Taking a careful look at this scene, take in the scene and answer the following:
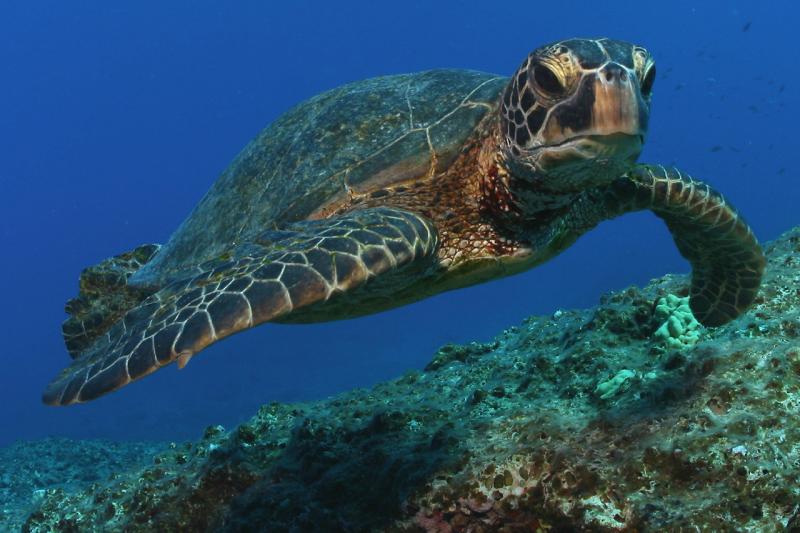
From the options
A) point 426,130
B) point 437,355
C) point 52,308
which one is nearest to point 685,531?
point 426,130

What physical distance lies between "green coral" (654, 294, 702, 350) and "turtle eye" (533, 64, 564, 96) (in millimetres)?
2044

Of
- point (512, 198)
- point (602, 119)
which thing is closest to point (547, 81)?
point (602, 119)

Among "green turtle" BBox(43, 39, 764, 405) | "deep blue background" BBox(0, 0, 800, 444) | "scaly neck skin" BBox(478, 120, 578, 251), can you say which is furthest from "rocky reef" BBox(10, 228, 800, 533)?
"deep blue background" BBox(0, 0, 800, 444)

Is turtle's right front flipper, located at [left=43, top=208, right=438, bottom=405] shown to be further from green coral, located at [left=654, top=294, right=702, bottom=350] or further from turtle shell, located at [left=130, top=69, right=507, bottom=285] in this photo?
green coral, located at [left=654, top=294, right=702, bottom=350]

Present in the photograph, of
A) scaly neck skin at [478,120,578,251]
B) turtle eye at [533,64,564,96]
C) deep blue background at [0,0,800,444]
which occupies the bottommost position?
scaly neck skin at [478,120,578,251]

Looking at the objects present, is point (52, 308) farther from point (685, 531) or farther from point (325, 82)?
point (685, 531)

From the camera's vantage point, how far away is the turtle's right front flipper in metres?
2.26

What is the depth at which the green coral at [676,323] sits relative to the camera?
12.6ft

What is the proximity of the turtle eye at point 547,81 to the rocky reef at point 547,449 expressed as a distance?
1.64 meters

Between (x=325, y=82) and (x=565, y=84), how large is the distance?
11389cm

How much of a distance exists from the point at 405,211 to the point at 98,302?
276cm

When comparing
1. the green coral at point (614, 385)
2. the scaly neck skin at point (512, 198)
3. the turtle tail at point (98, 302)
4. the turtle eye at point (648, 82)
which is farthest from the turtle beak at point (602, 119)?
the turtle tail at point (98, 302)

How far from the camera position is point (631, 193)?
4.08 meters

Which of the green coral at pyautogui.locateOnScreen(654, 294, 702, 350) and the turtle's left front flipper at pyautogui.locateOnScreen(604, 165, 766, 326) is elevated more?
the turtle's left front flipper at pyautogui.locateOnScreen(604, 165, 766, 326)
